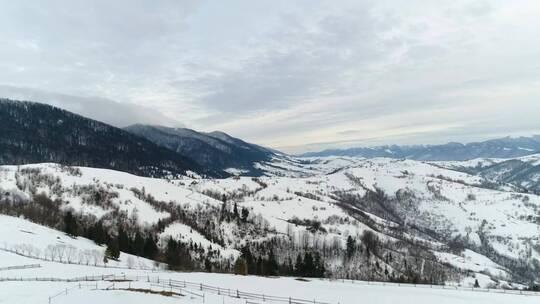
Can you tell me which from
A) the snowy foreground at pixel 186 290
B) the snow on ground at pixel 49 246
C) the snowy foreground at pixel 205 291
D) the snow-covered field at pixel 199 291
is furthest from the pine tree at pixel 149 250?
the snowy foreground at pixel 205 291

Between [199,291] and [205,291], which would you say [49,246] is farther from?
[205,291]

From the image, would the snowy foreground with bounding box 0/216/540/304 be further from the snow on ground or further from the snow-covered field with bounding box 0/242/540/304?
the snow on ground

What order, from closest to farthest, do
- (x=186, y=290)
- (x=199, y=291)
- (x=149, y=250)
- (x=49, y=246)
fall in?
(x=199, y=291) → (x=186, y=290) → (x=49, y=246) → (x=149, y=250)

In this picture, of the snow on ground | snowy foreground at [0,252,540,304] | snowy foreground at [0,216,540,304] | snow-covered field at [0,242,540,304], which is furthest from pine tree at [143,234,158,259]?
snowy foreground at [0,252,540,304]

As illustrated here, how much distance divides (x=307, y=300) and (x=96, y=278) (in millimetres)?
45127

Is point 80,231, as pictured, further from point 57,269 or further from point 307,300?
point 307,300

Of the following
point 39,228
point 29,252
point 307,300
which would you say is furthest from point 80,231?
point 307,300

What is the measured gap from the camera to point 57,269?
94938mm

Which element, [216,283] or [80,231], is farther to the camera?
[80,231]

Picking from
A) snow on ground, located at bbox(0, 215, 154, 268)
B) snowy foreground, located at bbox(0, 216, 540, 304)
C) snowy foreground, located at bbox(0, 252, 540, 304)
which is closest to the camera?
snowy foreground, located at bbox(0, 252, 540, 304)

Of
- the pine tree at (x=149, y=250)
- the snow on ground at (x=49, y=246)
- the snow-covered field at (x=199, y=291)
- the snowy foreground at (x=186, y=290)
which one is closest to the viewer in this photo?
the snow-covered field at (x=199, y=291)

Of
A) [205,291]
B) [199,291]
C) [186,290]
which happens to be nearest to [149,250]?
[186,290]

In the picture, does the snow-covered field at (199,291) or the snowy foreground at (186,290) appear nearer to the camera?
the snow-covered field at (199,291)

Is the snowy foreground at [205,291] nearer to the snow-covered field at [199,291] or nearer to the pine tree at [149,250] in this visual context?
the snow-covered field at [199,291]
